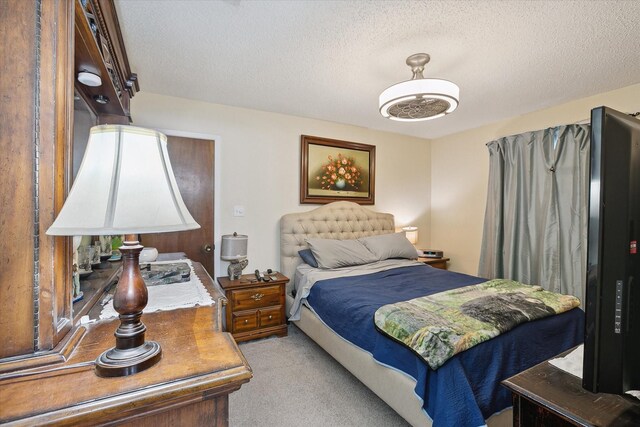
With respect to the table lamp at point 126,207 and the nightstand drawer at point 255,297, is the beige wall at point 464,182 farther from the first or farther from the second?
the table lamp at point 126,207

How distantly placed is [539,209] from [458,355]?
8.27 feet

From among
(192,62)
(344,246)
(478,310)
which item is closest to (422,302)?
(478,310)

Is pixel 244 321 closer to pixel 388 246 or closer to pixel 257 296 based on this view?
pixel 257 296

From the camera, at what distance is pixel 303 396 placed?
201cm

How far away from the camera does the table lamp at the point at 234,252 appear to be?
113 inches

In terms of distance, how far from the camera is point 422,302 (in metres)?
1.90

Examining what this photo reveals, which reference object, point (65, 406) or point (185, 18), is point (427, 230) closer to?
point (185, 18)

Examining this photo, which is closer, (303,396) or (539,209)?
(303,396)

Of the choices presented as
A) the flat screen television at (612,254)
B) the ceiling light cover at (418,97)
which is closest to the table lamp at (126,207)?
the flat screen television at (612,254)

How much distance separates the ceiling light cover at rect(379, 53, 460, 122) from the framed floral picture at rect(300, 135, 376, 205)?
4.35 feet

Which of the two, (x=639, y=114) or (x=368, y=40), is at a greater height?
(x=368, y=40)

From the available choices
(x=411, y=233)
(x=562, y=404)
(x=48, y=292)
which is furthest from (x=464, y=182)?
(x=48, y=292)

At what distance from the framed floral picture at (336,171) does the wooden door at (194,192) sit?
1085 mm

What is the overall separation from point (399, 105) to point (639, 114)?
219 centimetres
